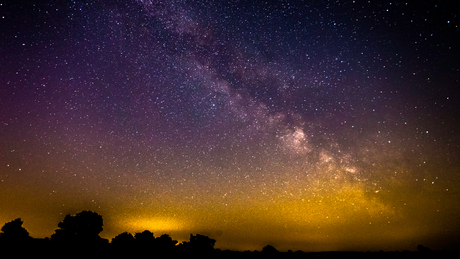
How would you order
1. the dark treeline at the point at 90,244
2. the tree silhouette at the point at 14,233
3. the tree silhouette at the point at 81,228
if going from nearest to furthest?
the dark treeline at the point at 90,244
the tree silhouette at the point at 14,233
the tree silhouette at the point at 81,228

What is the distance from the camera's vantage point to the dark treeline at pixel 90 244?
22000 millimetres

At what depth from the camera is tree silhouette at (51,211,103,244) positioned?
86.4 feet

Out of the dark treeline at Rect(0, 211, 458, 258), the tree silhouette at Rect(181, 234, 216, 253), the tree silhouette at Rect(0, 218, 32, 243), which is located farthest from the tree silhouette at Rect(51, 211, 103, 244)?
the tree silhouette at Rect(181, 234, 216, 253)

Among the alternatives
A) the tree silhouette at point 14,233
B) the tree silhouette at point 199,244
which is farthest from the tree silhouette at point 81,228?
the tree silhouette at point 199,244

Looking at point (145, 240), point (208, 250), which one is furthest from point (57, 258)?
point (208, 250)

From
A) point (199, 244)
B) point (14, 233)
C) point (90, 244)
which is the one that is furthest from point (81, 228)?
point (199, 244)

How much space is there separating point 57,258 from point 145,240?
7.50 meters

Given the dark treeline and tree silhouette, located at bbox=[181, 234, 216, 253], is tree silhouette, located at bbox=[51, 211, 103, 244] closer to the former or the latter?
the dark treeline

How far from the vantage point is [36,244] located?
22.9 meters

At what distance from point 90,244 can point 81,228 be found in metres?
3.04

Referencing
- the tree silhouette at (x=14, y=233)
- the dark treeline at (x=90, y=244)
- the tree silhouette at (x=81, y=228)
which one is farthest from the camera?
the tree silhouette at (x=81, y=228)

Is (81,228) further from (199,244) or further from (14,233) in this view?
(199,244)

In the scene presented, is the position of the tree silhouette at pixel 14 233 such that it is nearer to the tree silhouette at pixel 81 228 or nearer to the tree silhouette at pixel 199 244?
the tree silhouette at pixel 81 228

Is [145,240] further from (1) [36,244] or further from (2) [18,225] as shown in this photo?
(2) [18,225]
